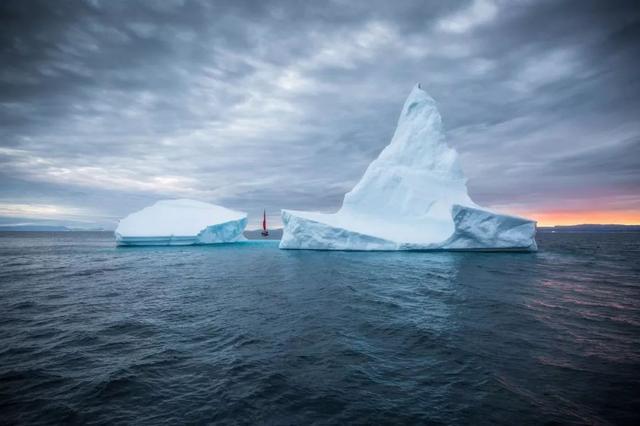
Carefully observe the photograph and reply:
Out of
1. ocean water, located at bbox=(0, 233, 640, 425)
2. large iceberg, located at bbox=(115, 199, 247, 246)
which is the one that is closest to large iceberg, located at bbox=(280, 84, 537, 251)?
large iceberg, located at bbox=(115, 199, 247, 246)

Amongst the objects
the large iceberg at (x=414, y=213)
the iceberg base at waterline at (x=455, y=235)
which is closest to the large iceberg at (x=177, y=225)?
the large iceberg at (x=414, y=213)

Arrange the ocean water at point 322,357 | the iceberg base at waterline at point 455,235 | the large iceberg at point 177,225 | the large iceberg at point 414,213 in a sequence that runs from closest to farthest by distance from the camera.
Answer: the ocean water at point 322,357, the iceberg base at waterline at point 455,235, the large iceberg at point 414,213, the large iceberg at point 177,225

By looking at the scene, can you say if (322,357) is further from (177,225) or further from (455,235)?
(177,225)

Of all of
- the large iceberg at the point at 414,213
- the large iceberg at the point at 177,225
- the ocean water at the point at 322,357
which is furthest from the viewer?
the large iceberg at the point at 177,225

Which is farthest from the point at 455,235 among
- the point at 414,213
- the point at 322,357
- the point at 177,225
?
the point at 177,225

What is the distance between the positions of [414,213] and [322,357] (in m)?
28.4

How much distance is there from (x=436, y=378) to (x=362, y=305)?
480cm

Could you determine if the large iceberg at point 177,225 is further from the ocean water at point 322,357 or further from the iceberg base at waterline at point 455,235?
the ocean water at point 322,357

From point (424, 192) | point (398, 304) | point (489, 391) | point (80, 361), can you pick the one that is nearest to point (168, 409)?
point (80, 361)

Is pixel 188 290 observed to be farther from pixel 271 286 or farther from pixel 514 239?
pixel 514 239

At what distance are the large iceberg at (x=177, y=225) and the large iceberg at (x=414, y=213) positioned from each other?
991 centimetres

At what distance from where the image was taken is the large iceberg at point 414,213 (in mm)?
26672

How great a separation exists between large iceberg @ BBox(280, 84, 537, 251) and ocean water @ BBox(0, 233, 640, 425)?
14981mm

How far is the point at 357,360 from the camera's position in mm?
5742
